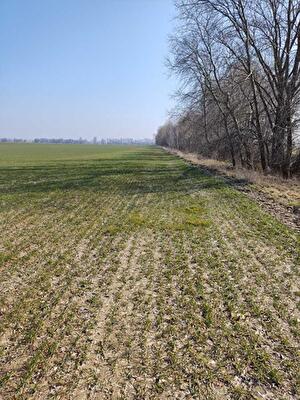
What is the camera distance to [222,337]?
14.5 feet

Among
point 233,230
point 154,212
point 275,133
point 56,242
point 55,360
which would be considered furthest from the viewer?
point 275,133

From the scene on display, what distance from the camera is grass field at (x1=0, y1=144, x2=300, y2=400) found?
12.0ft

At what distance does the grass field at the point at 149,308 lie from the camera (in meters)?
3.65

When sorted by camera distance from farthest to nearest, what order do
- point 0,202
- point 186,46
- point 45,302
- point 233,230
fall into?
point 186,46
point 0,202
point 233,230
point 45,302

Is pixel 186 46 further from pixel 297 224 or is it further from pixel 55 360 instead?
pixel 55 360

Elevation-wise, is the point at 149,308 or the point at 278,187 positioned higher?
the point at 278,187

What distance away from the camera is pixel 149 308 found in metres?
5.16

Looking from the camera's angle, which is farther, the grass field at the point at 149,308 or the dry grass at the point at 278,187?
the dry grass at the point at 278,187

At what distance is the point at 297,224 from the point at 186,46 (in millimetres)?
23646

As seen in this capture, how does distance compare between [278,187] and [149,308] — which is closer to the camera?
[149,308]

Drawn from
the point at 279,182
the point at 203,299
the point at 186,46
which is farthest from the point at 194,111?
the point at 203,299

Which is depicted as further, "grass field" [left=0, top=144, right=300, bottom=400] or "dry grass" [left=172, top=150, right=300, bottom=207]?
"dry grass" [left=172, top=150, right=300, bottom=207]

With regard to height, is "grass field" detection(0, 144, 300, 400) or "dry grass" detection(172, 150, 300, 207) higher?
"dry grass" detection(172, 150, 300, 207)

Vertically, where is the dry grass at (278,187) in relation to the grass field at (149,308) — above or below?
above
